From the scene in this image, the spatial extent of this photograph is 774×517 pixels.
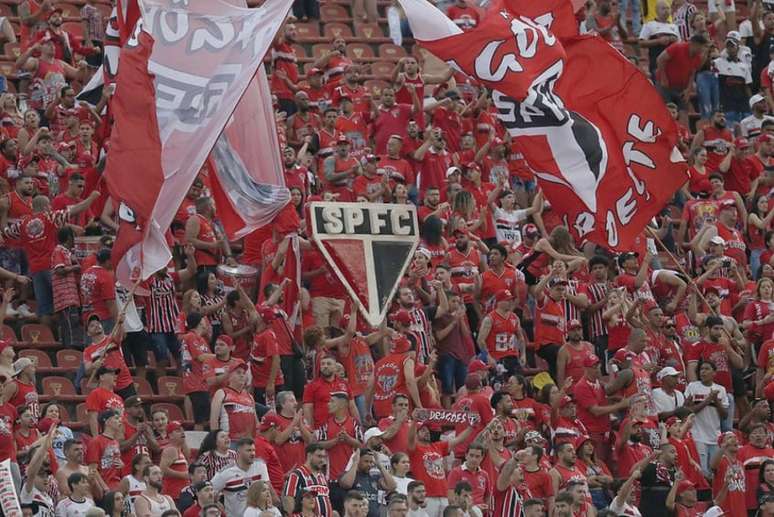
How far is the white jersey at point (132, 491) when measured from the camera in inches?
826

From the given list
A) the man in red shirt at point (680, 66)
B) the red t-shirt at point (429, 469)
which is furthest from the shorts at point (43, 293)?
the man in red shirt at point (680, 66)

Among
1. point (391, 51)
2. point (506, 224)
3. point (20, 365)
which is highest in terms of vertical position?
point (20, 365)

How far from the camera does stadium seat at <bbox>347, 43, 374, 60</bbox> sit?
1250 inches

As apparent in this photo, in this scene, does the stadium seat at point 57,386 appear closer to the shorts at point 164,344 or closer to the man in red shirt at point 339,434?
the shorts at point 164,344

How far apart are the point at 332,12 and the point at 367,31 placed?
21.9 inches

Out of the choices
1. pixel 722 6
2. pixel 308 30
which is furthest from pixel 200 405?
pixel 722 6

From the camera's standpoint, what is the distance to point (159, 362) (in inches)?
976

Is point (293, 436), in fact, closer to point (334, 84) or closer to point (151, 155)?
point (151, 155)

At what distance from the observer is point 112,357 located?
2314 centimetres

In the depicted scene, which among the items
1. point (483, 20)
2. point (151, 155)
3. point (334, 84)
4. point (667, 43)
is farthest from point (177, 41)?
point (667, 43)

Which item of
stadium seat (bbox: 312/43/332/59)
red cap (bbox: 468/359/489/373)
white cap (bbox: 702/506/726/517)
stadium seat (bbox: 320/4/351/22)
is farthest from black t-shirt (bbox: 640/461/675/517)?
stadium seat (bbox: 320/4/351/22)

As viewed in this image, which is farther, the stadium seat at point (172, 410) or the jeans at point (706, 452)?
the jeans at point (706, 452)

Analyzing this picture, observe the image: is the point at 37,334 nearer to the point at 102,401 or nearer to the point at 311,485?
the point at 102,401

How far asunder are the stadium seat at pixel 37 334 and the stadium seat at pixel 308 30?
7807mm
